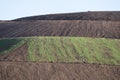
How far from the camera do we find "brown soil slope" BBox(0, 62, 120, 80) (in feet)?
130

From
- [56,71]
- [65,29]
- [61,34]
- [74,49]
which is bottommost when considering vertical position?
[65,29]

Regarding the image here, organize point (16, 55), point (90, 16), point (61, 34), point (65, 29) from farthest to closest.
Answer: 1. point (90, 16)
2. point (65, 29)
3. point (61, 34)
4. point (16, 55)

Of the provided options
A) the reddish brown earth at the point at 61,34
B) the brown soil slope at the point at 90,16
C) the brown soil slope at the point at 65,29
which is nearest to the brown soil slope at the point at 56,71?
the reddish brown earth at the point at 61,34

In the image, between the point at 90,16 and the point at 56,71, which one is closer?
the point at 56,71

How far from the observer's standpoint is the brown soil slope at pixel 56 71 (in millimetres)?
39625

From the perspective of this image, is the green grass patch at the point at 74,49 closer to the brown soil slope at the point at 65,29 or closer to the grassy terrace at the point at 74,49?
the grassy terrace at the point at 74,49

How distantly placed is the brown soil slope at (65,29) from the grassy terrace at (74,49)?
210 inches

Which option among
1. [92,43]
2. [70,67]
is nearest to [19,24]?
[92,43]

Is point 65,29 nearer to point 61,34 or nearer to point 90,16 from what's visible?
point 61,34

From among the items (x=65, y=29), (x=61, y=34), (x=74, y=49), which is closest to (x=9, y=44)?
(x=74, y=49)

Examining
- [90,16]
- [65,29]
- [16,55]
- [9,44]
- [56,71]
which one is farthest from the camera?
[90,16]

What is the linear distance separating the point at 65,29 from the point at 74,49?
13486 mm

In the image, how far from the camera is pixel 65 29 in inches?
2445

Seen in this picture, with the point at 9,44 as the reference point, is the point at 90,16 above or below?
below
